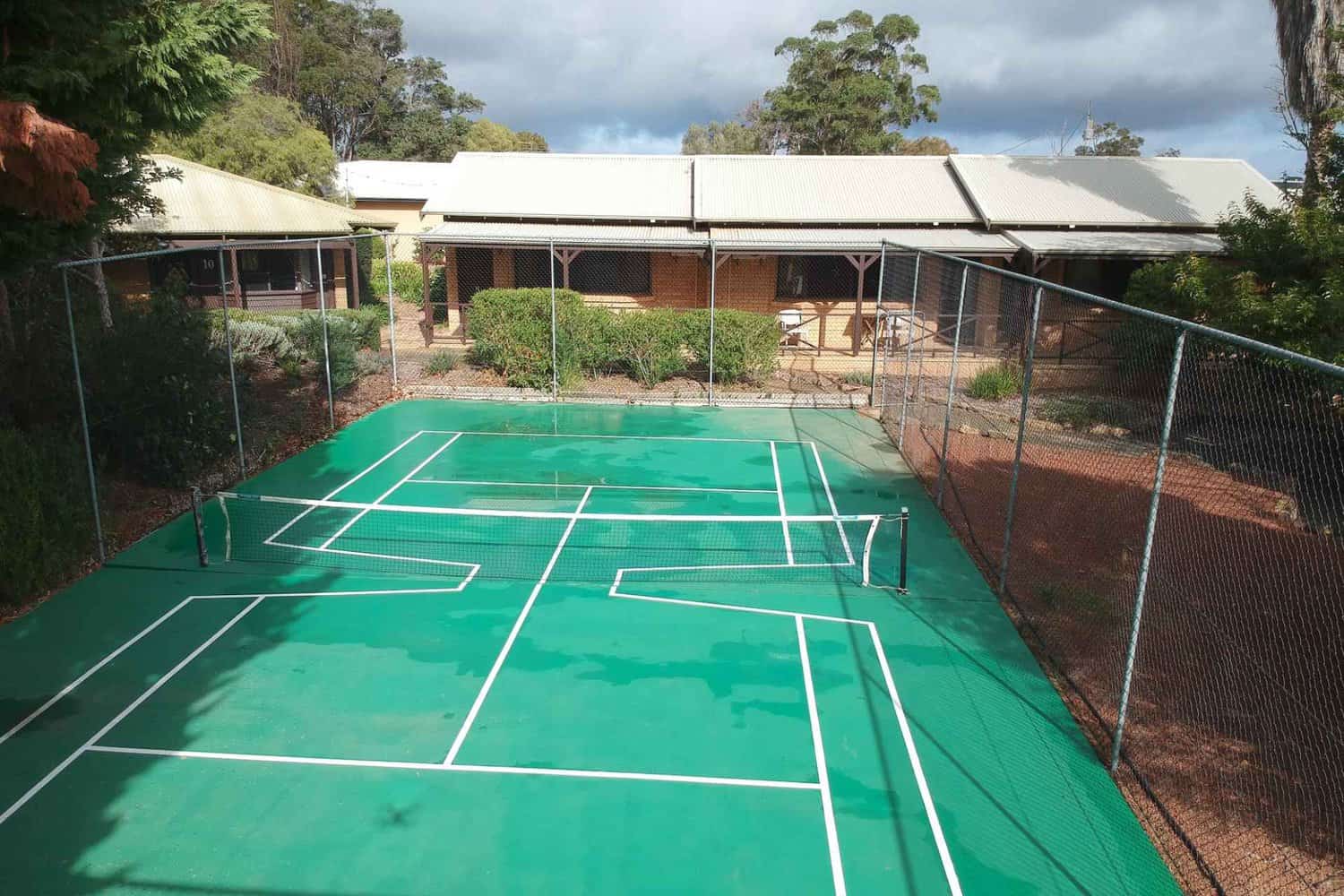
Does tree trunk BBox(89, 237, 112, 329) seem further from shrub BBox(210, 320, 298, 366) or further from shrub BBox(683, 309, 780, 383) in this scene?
shrub BBox(683, 309, 780, 383)

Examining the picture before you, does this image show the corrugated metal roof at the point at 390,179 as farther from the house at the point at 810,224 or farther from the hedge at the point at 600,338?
the hedge at the point at 600,338

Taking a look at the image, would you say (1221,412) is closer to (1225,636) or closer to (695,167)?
(1225,636)

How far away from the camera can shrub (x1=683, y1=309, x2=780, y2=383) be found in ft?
62.5

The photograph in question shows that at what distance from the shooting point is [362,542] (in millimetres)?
10523

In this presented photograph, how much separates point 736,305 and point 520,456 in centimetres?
1101

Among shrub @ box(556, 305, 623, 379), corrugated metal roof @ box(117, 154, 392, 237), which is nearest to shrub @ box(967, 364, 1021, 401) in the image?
shrub @ box(556, 305, 623, 379)

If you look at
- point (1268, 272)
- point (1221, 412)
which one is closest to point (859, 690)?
point (1221, 412)

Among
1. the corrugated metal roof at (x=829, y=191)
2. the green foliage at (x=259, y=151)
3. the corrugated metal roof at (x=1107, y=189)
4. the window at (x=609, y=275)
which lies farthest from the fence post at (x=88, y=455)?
the green foliage at (x=259, y=151)

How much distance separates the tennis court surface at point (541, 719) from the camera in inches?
215

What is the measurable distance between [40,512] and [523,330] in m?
11.0

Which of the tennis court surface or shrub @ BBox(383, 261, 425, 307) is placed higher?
shrub @ BBox(383, 261, 425, 307)

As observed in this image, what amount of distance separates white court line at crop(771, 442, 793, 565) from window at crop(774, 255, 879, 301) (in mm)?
9651

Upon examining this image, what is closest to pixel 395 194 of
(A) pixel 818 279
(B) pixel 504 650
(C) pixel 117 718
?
(A) pixel 818 279

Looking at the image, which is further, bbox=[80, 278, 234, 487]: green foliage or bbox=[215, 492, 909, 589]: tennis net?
bbox=[80, 278, 234, 487]: green foliage
